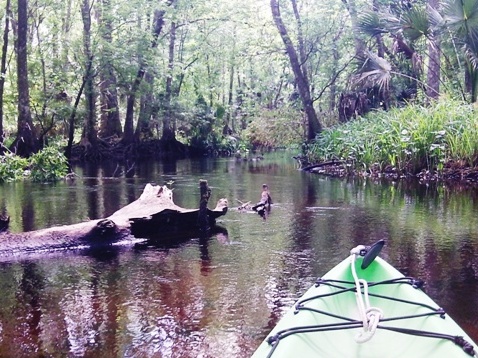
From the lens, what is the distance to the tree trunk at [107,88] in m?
16.8

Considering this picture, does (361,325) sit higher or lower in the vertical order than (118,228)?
lower

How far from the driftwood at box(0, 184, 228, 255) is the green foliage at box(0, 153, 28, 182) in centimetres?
691

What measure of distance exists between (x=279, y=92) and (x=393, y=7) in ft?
46.8

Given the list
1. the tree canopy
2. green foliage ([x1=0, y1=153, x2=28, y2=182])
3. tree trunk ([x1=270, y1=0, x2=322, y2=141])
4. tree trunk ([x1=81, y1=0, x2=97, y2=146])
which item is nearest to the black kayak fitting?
the tree canopy

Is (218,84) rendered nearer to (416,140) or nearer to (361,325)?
(416,140)

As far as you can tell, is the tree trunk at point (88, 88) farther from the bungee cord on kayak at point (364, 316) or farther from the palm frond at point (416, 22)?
the bungee cord on kayak at point (364, 316)

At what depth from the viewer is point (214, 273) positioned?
5.23 metres

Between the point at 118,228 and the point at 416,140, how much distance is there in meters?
7.64

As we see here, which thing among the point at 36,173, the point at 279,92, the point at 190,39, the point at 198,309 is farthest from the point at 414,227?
the point at 279,92

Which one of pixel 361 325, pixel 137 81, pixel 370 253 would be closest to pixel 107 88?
pixel 137 81

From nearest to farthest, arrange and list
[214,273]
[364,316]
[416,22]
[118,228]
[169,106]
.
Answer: [364,316]
[214,273]
[118,228]
[416,22]
[169,106]

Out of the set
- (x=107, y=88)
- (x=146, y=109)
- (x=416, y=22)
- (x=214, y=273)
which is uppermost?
(x=416, y=22)

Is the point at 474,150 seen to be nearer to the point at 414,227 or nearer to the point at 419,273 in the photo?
the point at 414,227

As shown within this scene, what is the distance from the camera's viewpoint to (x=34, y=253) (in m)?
5.93
